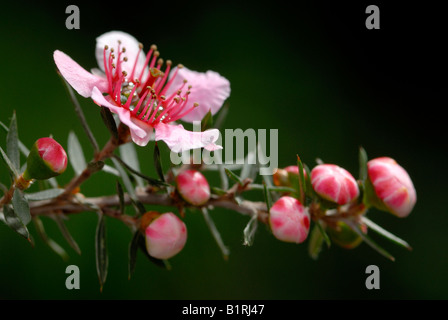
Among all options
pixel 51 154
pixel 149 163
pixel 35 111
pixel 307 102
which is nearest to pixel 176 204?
pixel 51 154

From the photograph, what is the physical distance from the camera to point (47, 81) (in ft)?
6.65

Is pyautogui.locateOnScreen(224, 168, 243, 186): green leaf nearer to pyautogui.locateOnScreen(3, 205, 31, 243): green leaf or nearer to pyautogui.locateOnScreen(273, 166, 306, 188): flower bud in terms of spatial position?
pyautogui.locateOnScreen(273, 166, 306, 188): flower bud

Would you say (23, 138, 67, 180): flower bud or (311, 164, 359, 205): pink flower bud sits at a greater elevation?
(23, 138, 67, 180): flower bud

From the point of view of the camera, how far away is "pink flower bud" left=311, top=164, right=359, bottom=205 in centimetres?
74

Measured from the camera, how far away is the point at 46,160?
0.65 meters

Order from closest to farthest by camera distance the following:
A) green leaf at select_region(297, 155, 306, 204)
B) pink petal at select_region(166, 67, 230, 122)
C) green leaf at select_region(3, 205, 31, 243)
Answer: green leaf at select_region(3, 205, 31, 243) < green leaf at select_region(297, 155, 306, 204) < pink petal at select_region(166, 67, 230, 122)

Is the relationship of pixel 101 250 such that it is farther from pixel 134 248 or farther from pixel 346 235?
pixel 346 235

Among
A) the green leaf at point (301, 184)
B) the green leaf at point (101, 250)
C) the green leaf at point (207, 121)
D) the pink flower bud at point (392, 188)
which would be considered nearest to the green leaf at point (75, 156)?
the green leaf at point (101, 250)

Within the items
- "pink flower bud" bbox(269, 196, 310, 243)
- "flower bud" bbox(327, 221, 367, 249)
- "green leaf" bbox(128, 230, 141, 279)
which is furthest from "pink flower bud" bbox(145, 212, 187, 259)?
"flower bud" bbox(327, 221, 367, 249)

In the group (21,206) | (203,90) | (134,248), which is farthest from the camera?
(203,90)

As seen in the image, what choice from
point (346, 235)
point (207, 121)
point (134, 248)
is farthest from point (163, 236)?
point (346, 235)

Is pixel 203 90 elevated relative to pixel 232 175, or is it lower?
elevated

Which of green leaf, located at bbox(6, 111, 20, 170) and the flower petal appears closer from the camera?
green leaf, located at bbox(6, 111, 20, 170)

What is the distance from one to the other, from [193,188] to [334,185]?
0.62 ft
